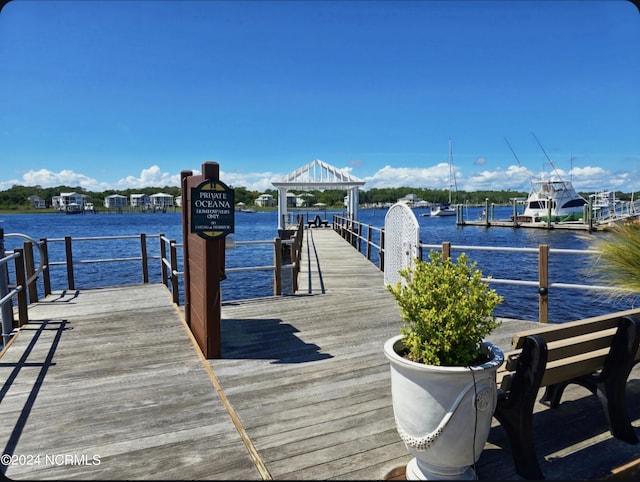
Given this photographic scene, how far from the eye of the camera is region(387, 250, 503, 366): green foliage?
2229mm

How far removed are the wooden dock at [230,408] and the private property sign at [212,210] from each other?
1283 millimetres

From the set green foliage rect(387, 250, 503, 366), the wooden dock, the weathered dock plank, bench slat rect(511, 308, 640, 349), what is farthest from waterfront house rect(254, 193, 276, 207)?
green foliage rect(387, 250, 503, 366)

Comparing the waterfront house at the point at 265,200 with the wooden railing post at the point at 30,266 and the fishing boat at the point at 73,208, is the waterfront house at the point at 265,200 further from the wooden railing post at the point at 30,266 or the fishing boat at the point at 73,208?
→ the wooden railing post at the point at 30,266

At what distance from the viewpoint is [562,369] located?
8.33 feet

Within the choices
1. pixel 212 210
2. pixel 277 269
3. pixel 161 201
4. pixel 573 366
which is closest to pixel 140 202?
pixel 161 201

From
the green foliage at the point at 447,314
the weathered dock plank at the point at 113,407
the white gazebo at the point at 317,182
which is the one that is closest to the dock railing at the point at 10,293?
the weathered dock plank at the point at 113,407

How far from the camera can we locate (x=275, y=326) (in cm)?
535

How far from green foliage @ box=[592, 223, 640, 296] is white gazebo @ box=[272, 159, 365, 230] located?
750 inches

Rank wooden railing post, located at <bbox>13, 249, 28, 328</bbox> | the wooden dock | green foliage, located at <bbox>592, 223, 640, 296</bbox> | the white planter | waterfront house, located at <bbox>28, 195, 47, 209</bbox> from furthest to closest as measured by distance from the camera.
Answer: waterfront house, located at <bbox>28, 195, 47, 209</bbox>, wooden railing post, located at <bbox>13, 249, 28, 328</bbox>, green foliage, located at <bbox>592, 223, 640, 296</bbox>, the wooden dock, the white planter

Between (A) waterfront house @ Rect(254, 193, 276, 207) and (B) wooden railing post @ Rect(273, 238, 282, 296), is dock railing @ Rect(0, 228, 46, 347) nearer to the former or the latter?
(B) wooden railing post @ Rect(273, 238, 282, 296)

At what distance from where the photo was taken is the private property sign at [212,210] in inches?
165

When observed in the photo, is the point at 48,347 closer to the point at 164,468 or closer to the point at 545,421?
the point at 164,468

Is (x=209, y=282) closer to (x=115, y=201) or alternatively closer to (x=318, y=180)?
(x=318, y=180)

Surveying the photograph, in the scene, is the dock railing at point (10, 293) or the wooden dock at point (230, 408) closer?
the wooden dock at point (230, 408)
